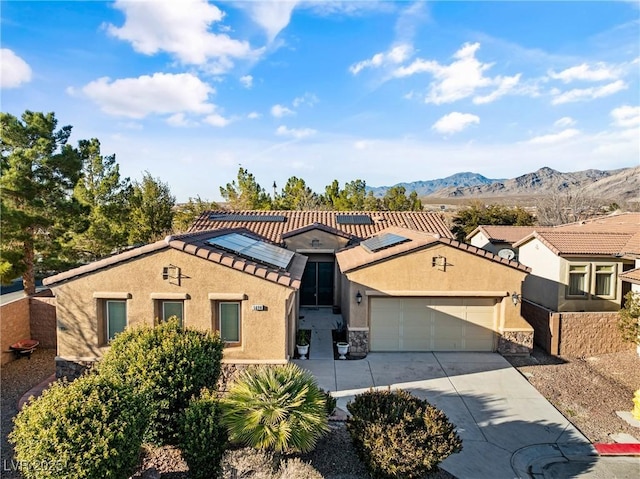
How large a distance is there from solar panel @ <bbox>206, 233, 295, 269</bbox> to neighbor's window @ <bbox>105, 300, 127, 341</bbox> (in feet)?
12.3

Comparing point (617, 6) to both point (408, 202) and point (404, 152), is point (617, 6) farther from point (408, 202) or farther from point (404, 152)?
point (408, 202)

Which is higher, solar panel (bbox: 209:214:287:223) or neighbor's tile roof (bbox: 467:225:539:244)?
solar panel (bbox: 209:214:287:223)

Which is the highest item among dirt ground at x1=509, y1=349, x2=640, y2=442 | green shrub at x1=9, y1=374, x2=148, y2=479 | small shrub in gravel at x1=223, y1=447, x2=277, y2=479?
green shrub at x1=9, y1=374, x2=148, y2=479

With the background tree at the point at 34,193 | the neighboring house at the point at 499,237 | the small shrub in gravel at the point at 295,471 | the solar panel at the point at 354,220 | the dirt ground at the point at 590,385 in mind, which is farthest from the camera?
the neighboring house at the point at 499,237

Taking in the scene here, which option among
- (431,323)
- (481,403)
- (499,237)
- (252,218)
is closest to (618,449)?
(481,403)

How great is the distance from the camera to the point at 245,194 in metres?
46.0

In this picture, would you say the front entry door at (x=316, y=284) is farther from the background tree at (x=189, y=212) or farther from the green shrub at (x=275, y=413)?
the green shrub at (x=275, y=413)

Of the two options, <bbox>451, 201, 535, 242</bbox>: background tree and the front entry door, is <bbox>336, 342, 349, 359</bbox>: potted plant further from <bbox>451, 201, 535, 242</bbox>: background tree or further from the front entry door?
<bbox>451, 201, 535, 242</bbox>: background tree

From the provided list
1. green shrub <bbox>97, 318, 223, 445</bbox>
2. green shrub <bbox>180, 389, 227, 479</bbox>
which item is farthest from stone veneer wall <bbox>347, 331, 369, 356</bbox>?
green shrub <bbox>180, 389, 227, 479</bbox>

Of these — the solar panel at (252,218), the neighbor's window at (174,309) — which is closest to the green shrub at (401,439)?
the neighbor's window at (174,309)

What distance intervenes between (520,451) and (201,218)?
22525mm

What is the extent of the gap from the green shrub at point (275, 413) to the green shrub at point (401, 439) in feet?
3.17

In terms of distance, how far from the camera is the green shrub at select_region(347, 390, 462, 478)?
788 cm

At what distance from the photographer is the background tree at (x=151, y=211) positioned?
107ft
